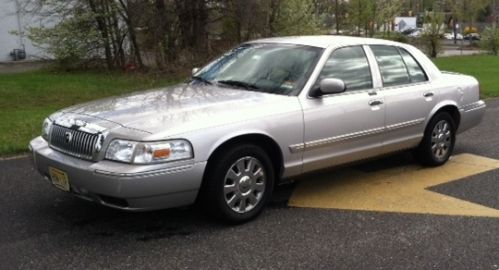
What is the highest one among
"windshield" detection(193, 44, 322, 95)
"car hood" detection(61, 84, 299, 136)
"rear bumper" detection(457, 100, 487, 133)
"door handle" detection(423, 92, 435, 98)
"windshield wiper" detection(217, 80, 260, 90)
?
"windshield" detection(193, 44, 322, 95)

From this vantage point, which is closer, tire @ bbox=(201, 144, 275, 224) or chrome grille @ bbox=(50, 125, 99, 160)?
chrome grille @ bbox=(50, 125, 99, 160)

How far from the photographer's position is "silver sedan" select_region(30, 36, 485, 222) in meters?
4.39

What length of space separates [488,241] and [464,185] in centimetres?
159

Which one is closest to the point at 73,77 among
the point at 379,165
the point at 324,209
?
the point at 379,165

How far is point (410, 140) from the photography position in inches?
248

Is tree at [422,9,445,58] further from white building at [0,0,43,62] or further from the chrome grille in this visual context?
the chrome grille

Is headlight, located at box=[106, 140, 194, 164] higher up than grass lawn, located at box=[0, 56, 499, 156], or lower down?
higher up

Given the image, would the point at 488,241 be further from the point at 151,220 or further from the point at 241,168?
the point at 151,220

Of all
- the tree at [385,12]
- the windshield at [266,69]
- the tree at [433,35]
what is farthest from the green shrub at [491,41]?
the windshield at [266,69]

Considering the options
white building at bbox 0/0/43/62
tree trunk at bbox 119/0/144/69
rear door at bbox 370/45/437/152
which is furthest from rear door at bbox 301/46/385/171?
white building at bbox 0/0/43/62

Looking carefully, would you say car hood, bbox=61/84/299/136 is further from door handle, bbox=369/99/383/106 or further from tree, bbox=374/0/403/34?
tree, bbox=374/0/403/34

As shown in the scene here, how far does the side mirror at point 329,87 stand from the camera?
17.2 ft

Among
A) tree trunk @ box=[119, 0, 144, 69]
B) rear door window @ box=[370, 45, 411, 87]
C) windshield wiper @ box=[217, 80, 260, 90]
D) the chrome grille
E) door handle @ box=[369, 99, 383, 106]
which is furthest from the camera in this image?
tree trunk @ box=[119, 0, 144, 69]

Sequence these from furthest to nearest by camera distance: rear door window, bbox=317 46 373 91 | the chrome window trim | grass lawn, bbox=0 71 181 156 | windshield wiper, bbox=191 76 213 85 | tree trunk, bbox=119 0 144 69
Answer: tree trunk, bbox=119 0 144 69 → grass lawn, bbox=0 71 181 156 → windshield wiper, bbox=191 76 213 85 → rear door window, bbox=317 46 373 91 → the chrome window trim
